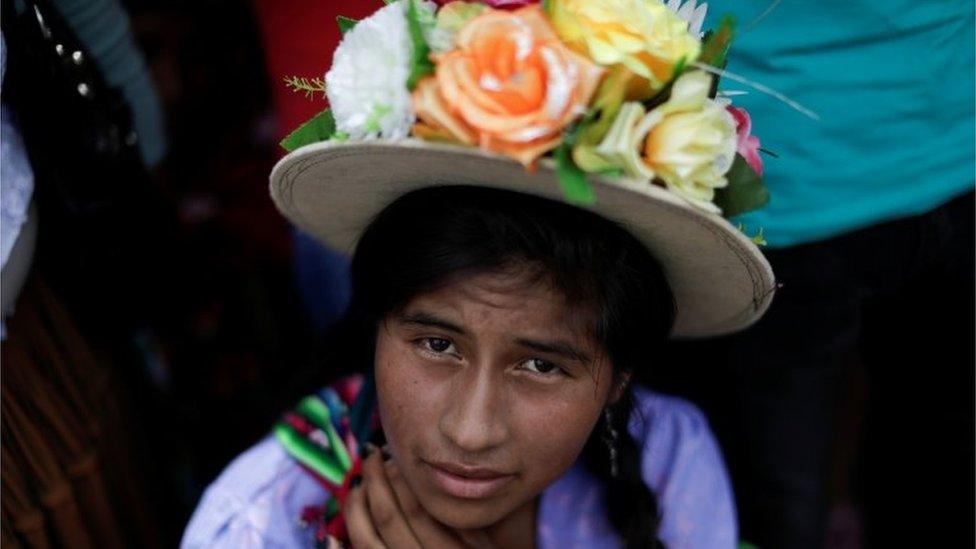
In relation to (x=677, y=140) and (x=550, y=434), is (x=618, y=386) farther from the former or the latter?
(x=677, y=140)

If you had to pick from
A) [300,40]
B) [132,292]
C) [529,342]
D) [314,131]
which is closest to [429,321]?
[529,342]

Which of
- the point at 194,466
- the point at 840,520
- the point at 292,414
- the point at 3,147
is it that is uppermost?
the point at 3,147

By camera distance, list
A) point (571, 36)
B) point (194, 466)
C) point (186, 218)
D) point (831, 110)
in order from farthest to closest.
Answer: point (186, 218) → point (194, 466) → point (831, 110) → point (571, 36)

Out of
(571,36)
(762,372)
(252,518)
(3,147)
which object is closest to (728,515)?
(762,372)

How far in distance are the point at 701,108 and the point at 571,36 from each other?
18 centimetres

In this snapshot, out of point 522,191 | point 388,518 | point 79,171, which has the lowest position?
point 388,518

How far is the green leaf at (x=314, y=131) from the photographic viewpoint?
1360 millimetres

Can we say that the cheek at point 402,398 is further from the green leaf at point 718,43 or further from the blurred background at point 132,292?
the green leaf at point 718,43

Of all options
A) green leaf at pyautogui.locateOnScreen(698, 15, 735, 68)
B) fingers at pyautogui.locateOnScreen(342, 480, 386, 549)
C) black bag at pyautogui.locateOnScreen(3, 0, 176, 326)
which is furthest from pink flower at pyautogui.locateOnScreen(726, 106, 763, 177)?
black bag at pyautogui.locateOnScreen(3, 0, 176, 326)

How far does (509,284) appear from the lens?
1.41 metres

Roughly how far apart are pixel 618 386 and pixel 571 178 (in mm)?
574

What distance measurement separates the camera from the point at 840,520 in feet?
9.67

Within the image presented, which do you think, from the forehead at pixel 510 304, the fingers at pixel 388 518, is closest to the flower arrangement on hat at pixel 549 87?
the forehead at pixel 510 304

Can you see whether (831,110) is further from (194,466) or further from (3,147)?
(194,466)
